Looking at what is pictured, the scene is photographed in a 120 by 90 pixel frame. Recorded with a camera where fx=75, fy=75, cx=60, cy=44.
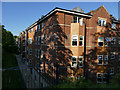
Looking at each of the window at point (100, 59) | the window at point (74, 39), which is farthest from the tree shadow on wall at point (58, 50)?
the window at point (100, 59)

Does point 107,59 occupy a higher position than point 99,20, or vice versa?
point 99,20

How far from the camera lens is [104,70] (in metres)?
12.7

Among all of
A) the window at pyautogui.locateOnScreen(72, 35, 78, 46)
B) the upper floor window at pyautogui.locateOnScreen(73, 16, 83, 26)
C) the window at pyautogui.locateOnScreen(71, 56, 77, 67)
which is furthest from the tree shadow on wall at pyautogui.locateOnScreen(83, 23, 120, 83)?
the upper floor window at pyautogui.locateOnScreen(73, 16, 83, 26)

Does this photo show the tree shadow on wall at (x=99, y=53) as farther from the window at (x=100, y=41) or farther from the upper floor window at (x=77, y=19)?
the upper floor window at (x=77, y=19)

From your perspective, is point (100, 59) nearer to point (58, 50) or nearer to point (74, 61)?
point (74, 61)

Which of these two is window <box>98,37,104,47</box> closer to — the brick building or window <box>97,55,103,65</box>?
the brick building

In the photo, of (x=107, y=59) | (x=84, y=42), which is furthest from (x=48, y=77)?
(x=107, y=59)

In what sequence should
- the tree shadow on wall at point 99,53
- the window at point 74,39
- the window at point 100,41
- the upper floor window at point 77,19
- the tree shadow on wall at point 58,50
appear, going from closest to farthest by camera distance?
the tree shadow on wall at point 58,50
the window at point 74,39
the upper floor window at point 77,19
the tree shadow on wall at point 99,53
the window at point 100,41

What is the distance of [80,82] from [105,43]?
38.9 feet

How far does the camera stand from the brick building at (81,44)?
34.6 feet

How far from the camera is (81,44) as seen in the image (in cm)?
1164

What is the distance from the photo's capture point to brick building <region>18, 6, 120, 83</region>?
1053 cm

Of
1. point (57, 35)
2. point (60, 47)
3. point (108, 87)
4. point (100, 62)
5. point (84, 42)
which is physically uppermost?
point (57, 35)

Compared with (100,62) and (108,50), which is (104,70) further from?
(108,50)
